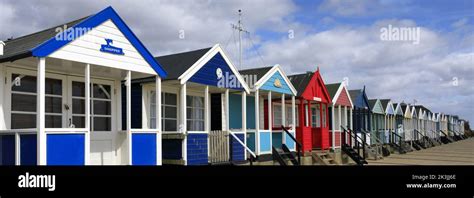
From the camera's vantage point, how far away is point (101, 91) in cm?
1010

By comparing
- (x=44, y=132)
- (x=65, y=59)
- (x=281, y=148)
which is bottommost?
(x=281, y=148)

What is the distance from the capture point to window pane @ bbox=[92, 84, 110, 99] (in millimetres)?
9959

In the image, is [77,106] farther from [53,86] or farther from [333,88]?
[333,88]

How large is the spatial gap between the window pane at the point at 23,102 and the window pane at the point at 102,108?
4.98 feet

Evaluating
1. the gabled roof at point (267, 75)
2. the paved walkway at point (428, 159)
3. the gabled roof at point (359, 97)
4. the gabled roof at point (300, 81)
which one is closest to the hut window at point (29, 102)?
the gabled roof at point (267, 75)

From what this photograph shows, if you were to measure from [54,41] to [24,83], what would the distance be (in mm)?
1725

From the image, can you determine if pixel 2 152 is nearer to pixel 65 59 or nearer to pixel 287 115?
pixel 65 59

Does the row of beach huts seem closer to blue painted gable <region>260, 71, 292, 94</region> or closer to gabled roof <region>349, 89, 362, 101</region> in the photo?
blue painted gable <region>260, 71, 292, 94</region>

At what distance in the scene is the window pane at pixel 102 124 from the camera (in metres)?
9.92

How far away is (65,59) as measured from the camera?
7.56m

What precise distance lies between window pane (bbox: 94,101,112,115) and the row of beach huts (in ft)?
0.08

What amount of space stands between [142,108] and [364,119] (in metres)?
16.1

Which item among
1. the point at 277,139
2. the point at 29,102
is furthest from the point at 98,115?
the point at 277,139
